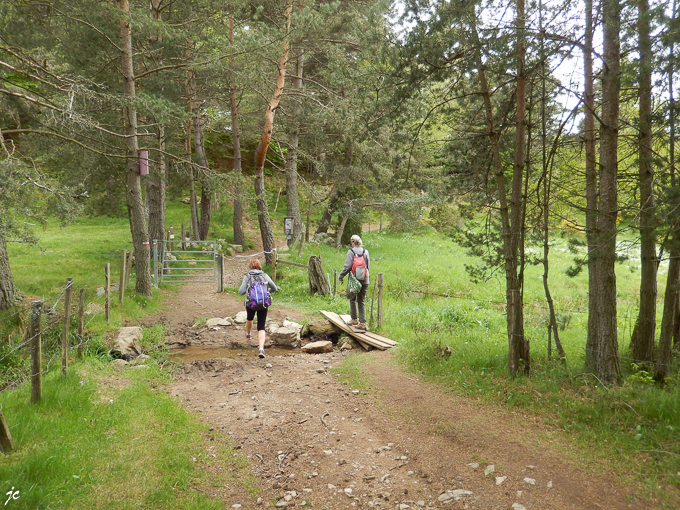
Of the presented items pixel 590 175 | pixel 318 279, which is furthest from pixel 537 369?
pixel 318 279

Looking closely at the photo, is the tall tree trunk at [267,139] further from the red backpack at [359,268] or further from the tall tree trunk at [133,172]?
the red backpack at [359,268]

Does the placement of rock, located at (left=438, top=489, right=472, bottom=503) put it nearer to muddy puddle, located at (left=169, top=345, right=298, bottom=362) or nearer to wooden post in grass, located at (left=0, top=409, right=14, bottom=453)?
wooden post in grass, located at (left=0, top=409, right=14, bottom=453)

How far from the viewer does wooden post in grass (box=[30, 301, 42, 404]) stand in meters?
4.92

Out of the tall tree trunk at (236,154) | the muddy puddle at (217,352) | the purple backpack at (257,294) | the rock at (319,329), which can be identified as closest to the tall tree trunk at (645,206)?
the rock at (319,329)

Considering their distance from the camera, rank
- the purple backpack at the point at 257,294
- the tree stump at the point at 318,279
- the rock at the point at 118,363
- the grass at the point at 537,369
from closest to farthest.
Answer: the grass at the point at 537,369
the rock at the point at 118,363
the purple backpack at the point at 257,294
the tree stump at the point at 318,279

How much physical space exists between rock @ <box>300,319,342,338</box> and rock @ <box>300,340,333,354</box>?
0.94 metres

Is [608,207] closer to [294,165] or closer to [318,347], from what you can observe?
[318,347]

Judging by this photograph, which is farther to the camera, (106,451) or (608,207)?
(608,207)

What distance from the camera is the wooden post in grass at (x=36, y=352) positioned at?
492 cm

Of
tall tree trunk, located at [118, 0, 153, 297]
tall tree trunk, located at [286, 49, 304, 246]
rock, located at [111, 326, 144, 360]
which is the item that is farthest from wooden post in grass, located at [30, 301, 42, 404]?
tall tree trunk, located at [286, 49, 304, 246]

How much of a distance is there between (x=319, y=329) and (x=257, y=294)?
2.03 m

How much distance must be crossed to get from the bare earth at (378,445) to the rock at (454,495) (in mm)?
15

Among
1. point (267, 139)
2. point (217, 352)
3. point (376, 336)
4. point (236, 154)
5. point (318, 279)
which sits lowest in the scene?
point (217, 352)

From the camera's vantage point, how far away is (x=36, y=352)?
5.02m
